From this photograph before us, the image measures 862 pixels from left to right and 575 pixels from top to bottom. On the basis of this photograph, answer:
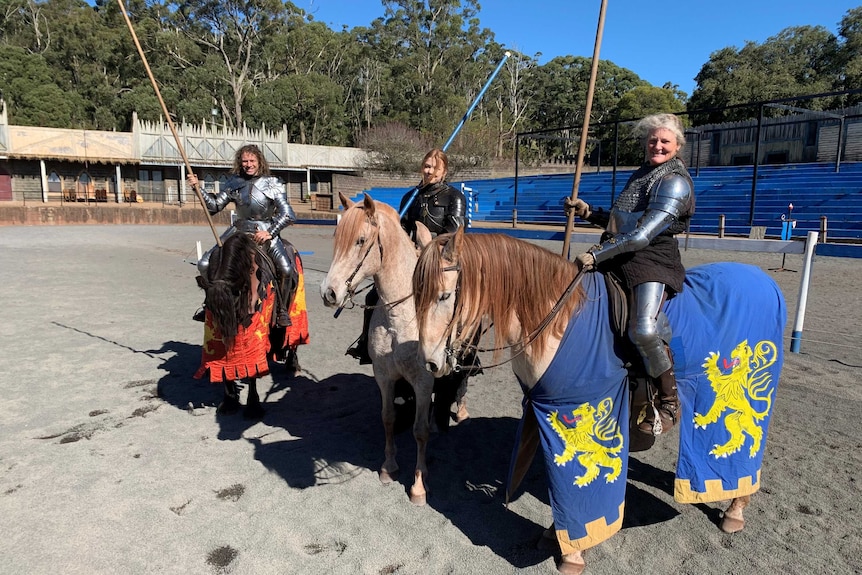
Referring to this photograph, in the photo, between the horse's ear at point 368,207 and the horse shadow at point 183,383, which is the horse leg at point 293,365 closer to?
the horse shadow at point 183,383

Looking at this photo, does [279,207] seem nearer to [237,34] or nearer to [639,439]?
[639,439]

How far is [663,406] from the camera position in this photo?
2.67 m

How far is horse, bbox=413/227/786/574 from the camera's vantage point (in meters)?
2.32

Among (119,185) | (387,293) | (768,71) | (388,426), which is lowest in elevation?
(388,426)

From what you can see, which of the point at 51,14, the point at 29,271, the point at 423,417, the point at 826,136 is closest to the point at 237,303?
the point at 423,417

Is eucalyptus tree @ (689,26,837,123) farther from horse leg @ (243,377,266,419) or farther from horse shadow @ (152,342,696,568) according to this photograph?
horse leg @ (243,377,266,419)

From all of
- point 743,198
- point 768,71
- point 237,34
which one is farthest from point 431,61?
point 743,198

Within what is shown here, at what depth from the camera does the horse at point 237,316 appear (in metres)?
3.71

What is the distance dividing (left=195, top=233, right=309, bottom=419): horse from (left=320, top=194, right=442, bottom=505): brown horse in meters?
1.07

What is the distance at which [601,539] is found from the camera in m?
2.47

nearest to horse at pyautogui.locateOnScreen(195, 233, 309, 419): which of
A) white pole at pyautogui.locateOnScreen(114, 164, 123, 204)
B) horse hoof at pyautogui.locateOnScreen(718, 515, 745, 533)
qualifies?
horse hoof at pyautogui.locateOnScreen(718, 515, 745, 533)

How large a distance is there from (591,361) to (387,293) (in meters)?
1.30

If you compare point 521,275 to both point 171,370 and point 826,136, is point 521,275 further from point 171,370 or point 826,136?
point 826,136

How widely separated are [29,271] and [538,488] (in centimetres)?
1274
